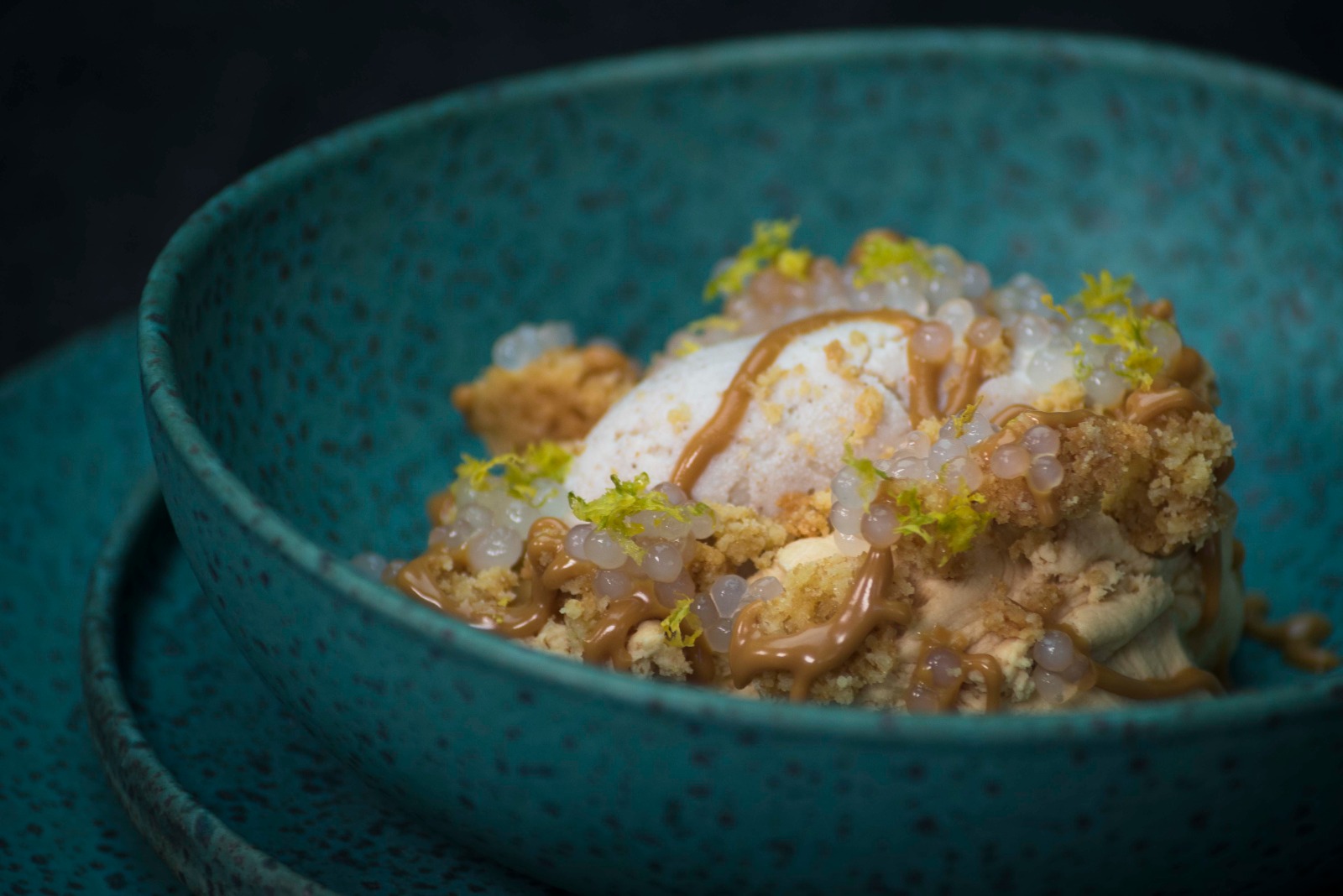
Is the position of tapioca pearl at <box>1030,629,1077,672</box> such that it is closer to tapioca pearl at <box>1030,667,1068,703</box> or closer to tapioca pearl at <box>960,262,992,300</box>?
tapioca pearl at <box>1030,667,1068,703</box>

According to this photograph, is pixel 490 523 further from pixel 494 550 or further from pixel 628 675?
pixel 628 675

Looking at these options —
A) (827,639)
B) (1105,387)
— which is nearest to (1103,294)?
(1105,387)

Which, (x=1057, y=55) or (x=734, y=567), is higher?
(x=1057, y=55)

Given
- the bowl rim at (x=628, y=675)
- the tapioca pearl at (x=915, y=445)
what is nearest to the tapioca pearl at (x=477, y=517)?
the bowl rim at (x=628, y=675)

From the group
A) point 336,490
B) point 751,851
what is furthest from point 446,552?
point 751,851

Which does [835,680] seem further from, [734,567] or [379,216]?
[379,216]

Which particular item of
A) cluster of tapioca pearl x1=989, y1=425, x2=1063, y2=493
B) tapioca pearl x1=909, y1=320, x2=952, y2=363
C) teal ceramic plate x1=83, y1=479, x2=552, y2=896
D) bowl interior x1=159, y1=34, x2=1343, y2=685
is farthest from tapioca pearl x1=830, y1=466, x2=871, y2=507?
bowl interior x1=159, y1=34, x2=1343, y2=685
